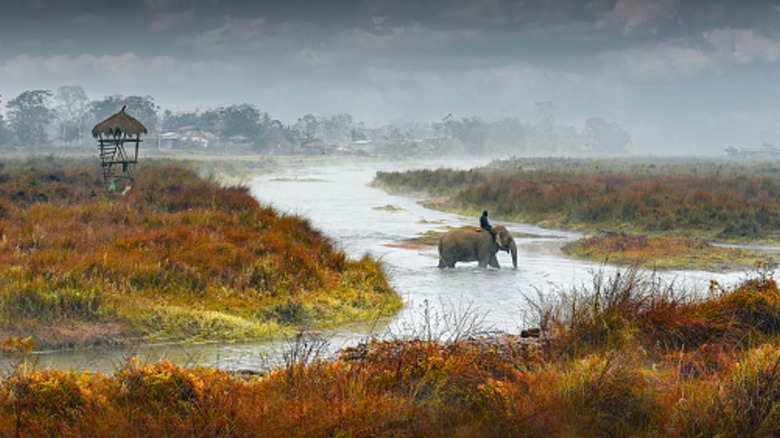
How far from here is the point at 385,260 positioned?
23.0 metres

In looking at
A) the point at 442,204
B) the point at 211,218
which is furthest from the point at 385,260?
the point at 442,204

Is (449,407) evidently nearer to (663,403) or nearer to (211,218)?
(663,403)

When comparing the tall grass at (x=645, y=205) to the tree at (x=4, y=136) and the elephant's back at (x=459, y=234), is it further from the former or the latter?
the tree at (x=4, y=136)

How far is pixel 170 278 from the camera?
14.6m

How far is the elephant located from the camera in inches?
837

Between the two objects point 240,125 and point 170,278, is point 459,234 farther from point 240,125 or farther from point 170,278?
point 240,125

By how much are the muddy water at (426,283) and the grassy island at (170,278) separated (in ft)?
2.09

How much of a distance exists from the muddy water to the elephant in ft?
1.00

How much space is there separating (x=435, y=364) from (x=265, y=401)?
175cm

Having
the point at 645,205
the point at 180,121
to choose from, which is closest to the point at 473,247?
the point at 645,205

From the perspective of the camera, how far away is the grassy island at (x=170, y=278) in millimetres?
12773

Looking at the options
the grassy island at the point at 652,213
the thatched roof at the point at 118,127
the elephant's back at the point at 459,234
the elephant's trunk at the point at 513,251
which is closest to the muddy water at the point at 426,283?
the elephant's trunk at the point at 513,251

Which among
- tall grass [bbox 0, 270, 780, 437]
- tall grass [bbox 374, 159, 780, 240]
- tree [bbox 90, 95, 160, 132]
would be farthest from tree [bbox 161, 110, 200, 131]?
tall grass [bbox 0, 270, 780, 437]

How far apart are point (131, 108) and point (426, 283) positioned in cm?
15522
